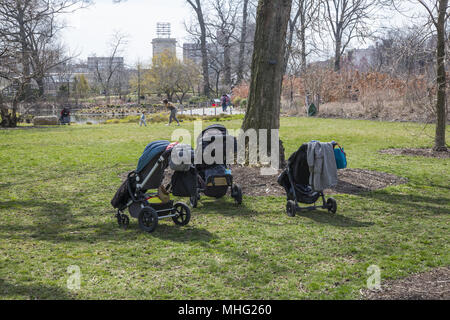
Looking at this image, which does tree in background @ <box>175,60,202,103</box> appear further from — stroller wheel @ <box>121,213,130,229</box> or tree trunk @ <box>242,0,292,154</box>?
stroller wheel @ <box>121,213,130,229</box>

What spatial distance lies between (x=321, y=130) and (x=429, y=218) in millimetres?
12540

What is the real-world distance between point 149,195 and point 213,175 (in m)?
1.34

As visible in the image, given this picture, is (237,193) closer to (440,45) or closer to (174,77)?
(440,45)

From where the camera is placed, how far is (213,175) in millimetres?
6922

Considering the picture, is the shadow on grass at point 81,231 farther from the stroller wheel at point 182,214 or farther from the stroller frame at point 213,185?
the stroller frame at point 213,185

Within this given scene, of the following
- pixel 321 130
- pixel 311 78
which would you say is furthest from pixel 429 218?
pixel 311 78

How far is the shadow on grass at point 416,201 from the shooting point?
6651 mm

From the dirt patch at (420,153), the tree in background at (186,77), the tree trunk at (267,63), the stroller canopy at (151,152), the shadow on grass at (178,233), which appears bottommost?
the shadow on grass at (178,233)

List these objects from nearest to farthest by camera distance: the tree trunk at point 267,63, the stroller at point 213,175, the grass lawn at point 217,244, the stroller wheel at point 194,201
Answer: the grass lawn at point 217,244 → the stroller wheel at point 194,201 → the stroller at point 213,175 → the tree trunk at point 267,63

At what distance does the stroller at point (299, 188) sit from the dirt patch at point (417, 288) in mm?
2282

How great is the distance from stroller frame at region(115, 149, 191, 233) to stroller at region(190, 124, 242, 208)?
97 centimetres

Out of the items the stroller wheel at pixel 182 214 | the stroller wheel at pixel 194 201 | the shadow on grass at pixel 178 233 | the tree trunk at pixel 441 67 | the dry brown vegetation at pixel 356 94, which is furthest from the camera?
the dry brown vegetation at pixel 356 94

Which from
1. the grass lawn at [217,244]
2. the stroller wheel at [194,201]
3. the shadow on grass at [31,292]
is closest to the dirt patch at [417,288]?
the grass lawn at [217,244]
